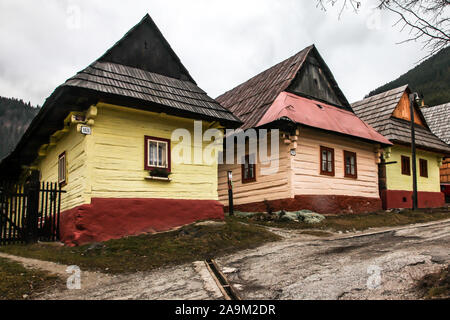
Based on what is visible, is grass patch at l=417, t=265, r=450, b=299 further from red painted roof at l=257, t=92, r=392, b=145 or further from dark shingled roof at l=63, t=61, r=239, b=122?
red painted roof at l=257, t=92, r=392, b=145

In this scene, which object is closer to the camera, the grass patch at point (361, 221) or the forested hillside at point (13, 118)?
the grass patch at point (361, 221)

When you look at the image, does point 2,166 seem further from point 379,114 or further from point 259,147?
point 379,114

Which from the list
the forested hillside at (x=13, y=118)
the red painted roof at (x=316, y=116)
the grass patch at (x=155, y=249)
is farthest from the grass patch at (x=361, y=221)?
the forested hillside at (x=13, y=118)

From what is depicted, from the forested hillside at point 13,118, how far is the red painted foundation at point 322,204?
106m

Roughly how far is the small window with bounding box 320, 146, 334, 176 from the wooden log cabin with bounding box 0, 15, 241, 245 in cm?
437

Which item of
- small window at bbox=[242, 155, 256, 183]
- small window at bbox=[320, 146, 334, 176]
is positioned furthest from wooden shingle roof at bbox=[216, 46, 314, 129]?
small window at bbox=[320, 146, 334, 176]

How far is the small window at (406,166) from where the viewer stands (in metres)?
19.5

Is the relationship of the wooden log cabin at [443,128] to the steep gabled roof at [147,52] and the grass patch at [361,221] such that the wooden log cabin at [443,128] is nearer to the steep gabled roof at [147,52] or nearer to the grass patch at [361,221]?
the grass patch at [361,221]

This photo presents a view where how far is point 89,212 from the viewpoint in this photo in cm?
984

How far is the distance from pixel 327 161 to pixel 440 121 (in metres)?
15.4

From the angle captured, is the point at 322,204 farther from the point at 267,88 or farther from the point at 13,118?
the point at 13,118

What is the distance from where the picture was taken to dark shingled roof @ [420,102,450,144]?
25562 mm

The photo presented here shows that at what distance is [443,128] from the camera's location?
2598cm

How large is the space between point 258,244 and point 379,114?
1373 centimetres
